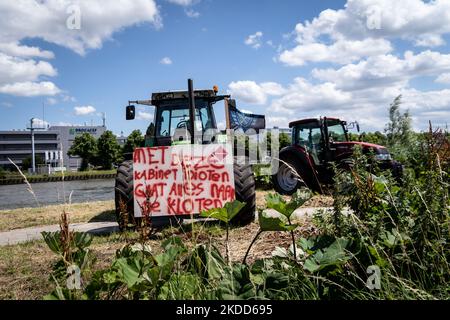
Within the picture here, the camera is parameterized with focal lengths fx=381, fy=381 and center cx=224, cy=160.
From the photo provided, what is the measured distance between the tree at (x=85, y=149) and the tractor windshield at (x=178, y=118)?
68.8 m

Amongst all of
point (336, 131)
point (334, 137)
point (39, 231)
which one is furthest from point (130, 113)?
point (336, 131)

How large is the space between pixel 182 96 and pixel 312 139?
4908 mm

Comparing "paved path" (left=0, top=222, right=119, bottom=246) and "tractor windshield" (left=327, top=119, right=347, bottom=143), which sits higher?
"tractor windshield" (left=327, top=119, right=347, bottom=143)

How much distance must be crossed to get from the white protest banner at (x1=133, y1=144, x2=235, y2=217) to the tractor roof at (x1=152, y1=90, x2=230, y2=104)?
254cm

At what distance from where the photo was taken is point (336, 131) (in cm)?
1091

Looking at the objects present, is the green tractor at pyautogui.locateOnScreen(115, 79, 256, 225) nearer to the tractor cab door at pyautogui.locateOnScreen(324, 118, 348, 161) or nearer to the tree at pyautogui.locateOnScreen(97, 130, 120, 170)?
the tractor cab door at pyautogui.locateOnScreen(324, 118, 348, 161)

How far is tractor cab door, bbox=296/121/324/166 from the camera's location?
10742 mm

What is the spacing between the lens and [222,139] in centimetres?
730

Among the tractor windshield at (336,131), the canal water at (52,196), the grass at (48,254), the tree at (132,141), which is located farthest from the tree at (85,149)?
the grass at (48,254)

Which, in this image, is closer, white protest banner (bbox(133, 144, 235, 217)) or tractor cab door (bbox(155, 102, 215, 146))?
Result: white protest banner (bbox(133, 144, 235, 217))
